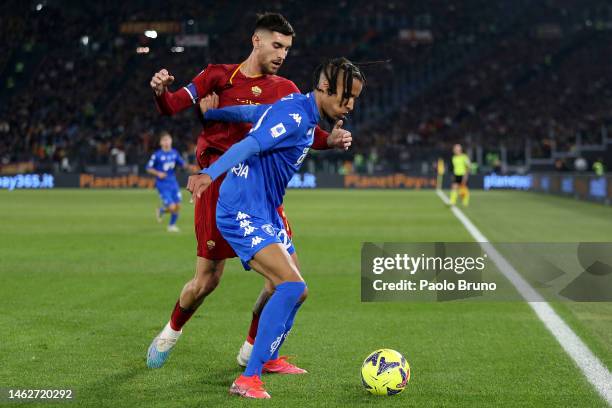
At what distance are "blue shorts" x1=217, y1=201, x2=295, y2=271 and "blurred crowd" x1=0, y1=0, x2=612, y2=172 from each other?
41.2m

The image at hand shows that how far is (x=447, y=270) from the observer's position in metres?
8.32

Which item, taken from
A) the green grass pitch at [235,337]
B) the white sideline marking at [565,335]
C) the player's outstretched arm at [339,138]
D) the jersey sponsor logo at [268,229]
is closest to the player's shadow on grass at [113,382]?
the green grass pitch at [235,337]

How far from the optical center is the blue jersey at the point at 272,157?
17.1ft

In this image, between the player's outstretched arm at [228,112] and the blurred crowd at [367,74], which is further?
the blurred crowd at [367,74]

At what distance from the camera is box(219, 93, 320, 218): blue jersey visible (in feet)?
17.1

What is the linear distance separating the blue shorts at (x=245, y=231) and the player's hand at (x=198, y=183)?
556 mm

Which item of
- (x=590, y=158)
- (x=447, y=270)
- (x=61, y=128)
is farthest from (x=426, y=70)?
(x=447, y=270)

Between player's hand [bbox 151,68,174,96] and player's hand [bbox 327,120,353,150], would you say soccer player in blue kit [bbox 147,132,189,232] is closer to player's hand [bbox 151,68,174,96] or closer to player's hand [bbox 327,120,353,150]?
player's hand [bbox 151,68,174,96]

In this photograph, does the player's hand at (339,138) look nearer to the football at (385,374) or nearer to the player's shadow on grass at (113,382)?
the football at (385,374)

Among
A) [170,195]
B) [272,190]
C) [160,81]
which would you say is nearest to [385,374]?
[272,190]

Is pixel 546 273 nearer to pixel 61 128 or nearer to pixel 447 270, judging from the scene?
pixel 447 270

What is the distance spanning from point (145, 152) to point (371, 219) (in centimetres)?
2684

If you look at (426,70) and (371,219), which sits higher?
(426,70)

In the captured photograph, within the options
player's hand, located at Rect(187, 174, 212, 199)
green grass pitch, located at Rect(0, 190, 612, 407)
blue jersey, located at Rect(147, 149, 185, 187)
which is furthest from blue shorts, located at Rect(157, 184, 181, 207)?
player's hand, located at Rect(187, 174, 212, 199)
